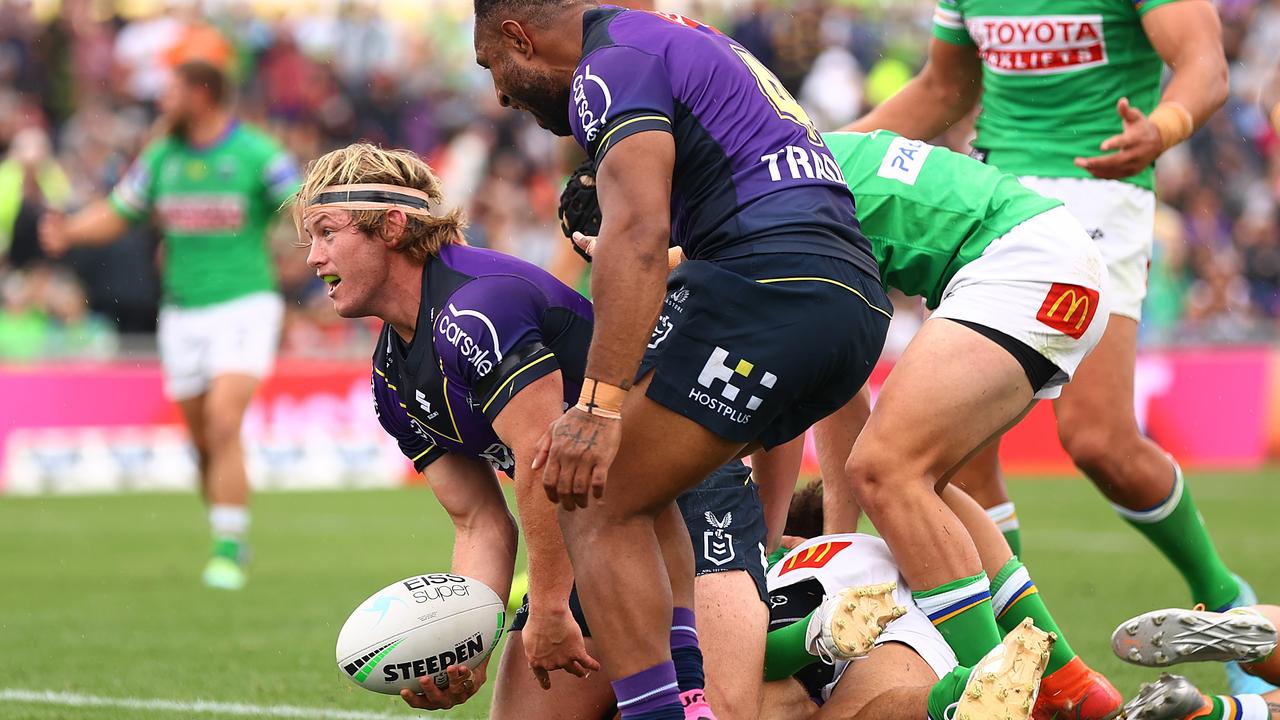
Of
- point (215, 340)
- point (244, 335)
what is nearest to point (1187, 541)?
point (244, 335)

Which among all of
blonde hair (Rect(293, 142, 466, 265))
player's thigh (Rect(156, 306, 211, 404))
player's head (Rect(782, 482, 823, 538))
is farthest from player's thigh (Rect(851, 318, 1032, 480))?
player's thigh (Rect(156, 306, 211, 404))

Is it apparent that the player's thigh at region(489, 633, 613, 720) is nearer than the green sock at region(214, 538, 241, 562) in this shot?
Yes

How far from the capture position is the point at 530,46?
4180 millimetres

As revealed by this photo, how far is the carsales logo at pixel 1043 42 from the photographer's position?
19.4 feet

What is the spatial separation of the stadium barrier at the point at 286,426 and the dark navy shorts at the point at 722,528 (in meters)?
10.3

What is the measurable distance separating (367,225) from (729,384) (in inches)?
48.7

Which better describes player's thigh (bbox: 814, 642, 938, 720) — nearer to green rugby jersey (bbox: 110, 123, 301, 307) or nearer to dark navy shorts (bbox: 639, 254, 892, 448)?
dark navy shorts (bbox: 639, 254, 892, 448)

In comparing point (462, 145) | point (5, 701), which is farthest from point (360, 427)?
point (5, 701)

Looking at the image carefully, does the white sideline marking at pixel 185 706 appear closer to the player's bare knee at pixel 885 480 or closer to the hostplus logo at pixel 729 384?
the player's bare knee at pixel 885 480

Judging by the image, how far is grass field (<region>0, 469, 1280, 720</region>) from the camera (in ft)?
20.0

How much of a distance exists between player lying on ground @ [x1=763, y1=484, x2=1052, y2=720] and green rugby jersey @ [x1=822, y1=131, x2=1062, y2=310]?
833 millimetres

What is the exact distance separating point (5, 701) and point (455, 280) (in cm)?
254

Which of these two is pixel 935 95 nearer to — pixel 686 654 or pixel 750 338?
pixel 750 338

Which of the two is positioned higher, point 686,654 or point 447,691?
point 686,654
